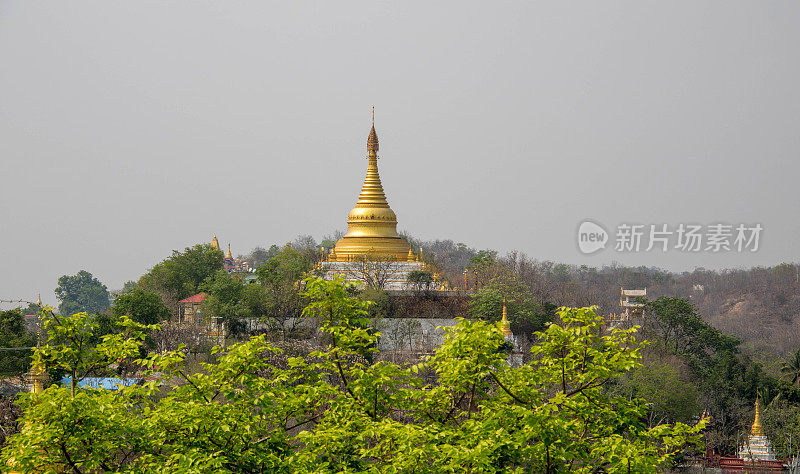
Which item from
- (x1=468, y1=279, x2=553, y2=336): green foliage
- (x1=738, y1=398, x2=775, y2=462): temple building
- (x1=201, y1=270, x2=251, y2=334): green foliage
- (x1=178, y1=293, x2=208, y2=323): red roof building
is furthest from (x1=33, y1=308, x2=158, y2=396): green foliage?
(x1=178, y1=293, x2=208, y2=323): red roof building

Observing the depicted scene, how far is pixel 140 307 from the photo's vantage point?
41.2m

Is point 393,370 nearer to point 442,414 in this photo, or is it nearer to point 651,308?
point 442,414

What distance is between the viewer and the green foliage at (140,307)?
40906 mm

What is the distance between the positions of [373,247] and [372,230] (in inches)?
74.2

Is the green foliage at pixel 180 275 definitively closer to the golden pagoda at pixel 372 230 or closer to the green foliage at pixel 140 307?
the golden pagoda at pixel 372 230

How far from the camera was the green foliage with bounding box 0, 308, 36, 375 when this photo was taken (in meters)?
35.0

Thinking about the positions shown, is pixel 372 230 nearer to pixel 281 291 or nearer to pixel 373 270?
pixel 373 270

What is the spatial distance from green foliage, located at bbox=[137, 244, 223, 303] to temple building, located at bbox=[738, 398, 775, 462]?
33.7 meters

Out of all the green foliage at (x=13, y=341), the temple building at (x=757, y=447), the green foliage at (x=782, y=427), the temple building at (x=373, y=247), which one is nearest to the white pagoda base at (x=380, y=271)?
the temple building at (x=373, y=247)

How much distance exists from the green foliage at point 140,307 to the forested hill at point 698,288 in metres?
17.7

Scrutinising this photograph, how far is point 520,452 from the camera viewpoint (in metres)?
13.1

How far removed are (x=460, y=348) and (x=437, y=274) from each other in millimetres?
41267

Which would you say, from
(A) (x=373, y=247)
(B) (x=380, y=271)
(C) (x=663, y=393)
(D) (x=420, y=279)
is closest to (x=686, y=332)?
(D) (x=420, y=279)

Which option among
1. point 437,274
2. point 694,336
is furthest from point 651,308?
point 437,274
